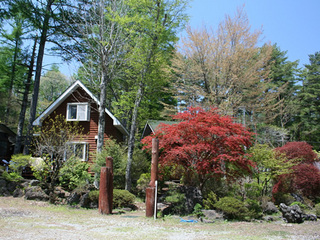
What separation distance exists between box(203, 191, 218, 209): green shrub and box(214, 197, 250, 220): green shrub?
0.53 m

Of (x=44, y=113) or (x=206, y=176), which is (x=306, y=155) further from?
(x=44, y=113)

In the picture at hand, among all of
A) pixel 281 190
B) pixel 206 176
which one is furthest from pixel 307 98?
pixel 206 176

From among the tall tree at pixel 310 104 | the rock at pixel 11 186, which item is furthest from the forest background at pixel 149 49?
the tall tree at pixel 310 104

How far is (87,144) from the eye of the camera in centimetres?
1953

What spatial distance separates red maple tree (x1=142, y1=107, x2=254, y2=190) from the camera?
35.9ft

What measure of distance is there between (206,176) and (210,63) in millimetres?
8331

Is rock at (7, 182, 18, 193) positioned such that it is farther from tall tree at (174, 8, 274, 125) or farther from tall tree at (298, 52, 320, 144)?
tall tree at (298, 52, 320, 144)

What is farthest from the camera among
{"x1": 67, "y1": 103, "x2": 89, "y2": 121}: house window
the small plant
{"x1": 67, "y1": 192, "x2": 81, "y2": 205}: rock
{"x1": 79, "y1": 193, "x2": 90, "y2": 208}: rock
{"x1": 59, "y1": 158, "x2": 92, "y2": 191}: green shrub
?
{"x1": 67, "y1": 103, "x2": 89, "y2": 121}: house window

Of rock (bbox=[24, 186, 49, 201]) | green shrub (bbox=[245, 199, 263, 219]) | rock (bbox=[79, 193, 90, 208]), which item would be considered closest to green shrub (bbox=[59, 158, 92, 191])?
rock (bbox=[24, 186, 49, 201])

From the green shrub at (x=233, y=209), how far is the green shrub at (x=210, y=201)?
535 mm

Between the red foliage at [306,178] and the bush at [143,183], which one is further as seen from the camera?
the bush at [143,183]

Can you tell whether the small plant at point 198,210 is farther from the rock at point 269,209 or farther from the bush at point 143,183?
the bush at point 143,183

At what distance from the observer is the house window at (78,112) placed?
19625 mm

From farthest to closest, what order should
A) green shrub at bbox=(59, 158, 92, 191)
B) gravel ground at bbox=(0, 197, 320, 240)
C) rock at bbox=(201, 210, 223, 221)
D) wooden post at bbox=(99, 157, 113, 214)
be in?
green shrub at bbox=(59, 158, 92, 191), wooden post at bbox=(99, 157, 113, 214), rock at bbox=(201, 210, 223, 221), gravel ground at bbox=(0, 197, 320, 240)
